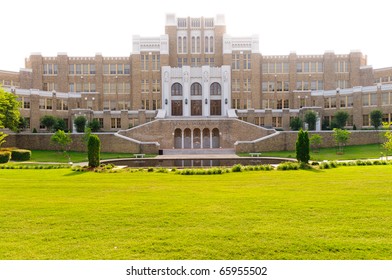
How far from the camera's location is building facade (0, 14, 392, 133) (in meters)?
58.0

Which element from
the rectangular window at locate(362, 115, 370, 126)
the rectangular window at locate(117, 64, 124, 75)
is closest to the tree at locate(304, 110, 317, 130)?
the rectangular window at locate(362, 115, 370, 126)

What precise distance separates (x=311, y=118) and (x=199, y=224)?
4701 centimetres

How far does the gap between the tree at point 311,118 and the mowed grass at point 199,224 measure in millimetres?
40386

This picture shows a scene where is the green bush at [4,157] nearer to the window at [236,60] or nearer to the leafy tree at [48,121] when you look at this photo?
the leafy tree at [48,121]

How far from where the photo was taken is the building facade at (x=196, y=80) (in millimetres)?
58000

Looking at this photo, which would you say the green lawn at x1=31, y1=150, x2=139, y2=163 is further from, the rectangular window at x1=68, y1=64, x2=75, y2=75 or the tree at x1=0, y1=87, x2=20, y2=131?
the rectangular window at x1=68, y1=64, x2=75, y2=75

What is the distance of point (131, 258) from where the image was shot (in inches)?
231

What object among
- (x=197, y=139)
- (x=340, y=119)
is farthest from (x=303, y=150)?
(x=340, y=119)

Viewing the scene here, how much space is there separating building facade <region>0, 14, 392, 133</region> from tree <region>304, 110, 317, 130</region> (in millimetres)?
3736

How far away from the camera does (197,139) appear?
166ft

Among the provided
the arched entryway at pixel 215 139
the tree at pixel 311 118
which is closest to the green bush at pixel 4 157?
the arched entryway at pixel 215 139

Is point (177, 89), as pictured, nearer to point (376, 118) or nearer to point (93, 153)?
point (376, 118)

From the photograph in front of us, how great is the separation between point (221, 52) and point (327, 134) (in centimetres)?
2780
